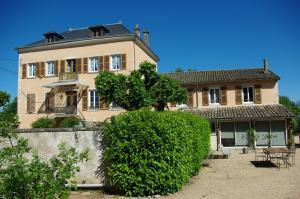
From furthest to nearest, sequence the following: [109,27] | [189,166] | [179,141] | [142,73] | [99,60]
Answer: [109,27]
[99,60]
[142,73]
[189,166]
[179,141]

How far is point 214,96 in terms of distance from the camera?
29656mm

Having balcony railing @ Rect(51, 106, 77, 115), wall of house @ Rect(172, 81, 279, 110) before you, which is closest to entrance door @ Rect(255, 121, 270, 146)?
wall of house @ Rect(172, 81, 279, 110)

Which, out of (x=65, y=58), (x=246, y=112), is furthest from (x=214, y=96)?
(x=65, y=58)

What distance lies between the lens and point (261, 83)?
93.1ft

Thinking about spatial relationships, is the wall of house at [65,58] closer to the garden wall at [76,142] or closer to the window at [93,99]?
the window at [93,99]

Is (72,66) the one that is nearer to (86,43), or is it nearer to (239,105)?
(86,43)

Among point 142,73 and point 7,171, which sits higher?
point 142,73

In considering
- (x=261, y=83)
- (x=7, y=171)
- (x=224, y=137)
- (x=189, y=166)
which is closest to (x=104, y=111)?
(x=224, y=137)

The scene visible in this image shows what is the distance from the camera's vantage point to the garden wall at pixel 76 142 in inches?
398

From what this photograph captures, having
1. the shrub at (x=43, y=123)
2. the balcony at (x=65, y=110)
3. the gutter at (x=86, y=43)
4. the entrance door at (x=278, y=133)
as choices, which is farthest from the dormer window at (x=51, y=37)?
the entrance door at (x=278, y=133)

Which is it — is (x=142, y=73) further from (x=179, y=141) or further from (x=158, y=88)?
(x=179, y=141)

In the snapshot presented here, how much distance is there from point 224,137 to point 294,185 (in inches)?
665

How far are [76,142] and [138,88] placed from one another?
778cm

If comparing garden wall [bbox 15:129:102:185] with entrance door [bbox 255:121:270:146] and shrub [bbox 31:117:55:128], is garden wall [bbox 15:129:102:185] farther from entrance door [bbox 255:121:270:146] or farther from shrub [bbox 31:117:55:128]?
entrance door [bbox 255:121:270:146]
